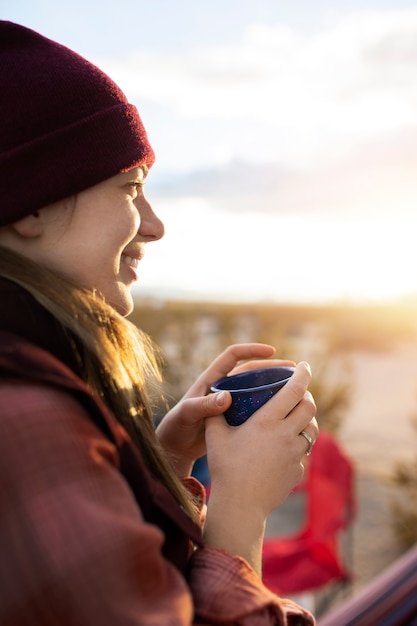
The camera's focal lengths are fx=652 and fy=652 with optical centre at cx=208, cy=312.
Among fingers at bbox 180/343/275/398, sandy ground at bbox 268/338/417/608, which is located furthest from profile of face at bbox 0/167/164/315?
sandy ground at bbox 268/338/417/608

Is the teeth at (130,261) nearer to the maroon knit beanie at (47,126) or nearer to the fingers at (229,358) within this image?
the maroon knit beanie at (47,126)

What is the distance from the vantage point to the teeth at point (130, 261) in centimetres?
126

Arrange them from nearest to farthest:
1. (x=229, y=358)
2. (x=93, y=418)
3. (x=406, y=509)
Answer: (x=93, y=418), (x=229, y=358), (x=406, y=509)

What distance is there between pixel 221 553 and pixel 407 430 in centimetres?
1312

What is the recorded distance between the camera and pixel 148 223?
130 cm

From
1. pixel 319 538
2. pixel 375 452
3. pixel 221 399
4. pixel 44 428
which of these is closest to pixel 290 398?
pixel 221 399

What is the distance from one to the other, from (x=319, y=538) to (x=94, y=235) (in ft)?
12.0

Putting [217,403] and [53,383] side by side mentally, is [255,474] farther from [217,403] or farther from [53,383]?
[53,383]

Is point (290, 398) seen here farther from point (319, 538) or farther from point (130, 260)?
point (319, 538)

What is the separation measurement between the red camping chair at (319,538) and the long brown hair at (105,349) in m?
2.77

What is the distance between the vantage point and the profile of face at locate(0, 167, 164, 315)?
1.15 meters

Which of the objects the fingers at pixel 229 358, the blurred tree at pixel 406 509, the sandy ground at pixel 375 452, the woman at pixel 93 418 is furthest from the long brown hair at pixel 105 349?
the blurred tree at pixel 406 509

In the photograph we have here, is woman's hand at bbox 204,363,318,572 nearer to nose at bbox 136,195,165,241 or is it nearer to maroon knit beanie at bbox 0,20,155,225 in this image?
nose at bbox 136,195,165,241

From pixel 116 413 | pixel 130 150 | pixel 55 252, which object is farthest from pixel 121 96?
pixel 116 413
